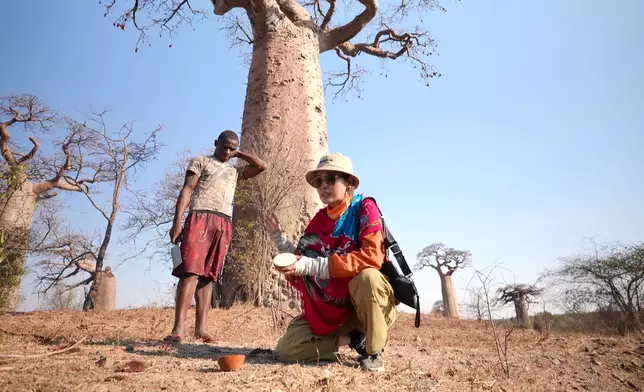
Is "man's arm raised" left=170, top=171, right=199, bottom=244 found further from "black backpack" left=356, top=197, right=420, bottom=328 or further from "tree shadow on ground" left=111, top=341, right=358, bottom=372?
"black backpack" left=356, top=197, right=420, bottom=328

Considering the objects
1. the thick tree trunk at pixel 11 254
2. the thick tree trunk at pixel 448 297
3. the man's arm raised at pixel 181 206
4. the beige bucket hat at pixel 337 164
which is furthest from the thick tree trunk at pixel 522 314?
the thick tree trunk at pixel 448 297

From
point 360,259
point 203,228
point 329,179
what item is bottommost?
point 360,259

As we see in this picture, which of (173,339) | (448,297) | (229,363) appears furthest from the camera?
(448,297)

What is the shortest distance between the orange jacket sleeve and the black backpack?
0.38ft

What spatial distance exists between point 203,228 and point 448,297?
17.5 meters

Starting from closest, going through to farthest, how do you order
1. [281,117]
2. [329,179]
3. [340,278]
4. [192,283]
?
[340,278] → [329,179] → [192,283] → [281,117]

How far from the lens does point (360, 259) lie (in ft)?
5.52

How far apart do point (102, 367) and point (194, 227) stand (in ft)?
3.31

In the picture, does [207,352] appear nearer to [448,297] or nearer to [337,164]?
[337,164]

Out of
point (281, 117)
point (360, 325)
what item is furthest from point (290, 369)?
point (281, 117)

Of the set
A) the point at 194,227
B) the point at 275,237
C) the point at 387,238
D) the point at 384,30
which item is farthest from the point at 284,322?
the point at 384,30

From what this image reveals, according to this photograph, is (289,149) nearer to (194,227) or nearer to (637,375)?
(194,227)

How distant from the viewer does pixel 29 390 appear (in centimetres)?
118

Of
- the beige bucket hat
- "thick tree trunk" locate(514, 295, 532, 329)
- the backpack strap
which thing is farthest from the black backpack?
"thick tree trunk" locate(514, 295, 532, 329)
